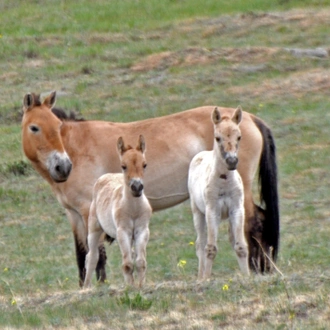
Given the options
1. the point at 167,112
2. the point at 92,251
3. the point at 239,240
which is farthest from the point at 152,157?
the point at 167,112

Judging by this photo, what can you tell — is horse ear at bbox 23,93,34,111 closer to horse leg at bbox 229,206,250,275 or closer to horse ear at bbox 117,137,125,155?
horse ear at bbox 117,137,125,155

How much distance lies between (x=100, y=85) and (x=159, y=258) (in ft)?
36.2

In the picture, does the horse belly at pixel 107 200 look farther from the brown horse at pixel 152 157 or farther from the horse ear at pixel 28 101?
the horse ear at pixel 28 101

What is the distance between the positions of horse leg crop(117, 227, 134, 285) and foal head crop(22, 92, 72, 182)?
1.50 m

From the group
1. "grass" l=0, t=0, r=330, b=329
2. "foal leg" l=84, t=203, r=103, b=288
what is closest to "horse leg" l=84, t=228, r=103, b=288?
"foal leg" l=84, t=203, r=103, b=288

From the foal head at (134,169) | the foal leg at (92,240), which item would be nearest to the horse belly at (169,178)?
the foal leg at (92,240)

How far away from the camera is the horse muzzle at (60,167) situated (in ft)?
30.7

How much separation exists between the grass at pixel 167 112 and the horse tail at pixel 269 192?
0.28 meters

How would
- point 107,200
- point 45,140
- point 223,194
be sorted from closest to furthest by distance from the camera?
point 223,194
point 107,200
point 45,140

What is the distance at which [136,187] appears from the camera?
7898 millimetres

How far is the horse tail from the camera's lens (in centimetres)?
977

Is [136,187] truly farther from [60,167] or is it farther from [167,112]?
[167,112]

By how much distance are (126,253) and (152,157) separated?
220 centimetres

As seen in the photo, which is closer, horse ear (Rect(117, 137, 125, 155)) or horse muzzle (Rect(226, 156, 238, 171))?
horse muzzle (Rect(226, 156, 238, 171))
